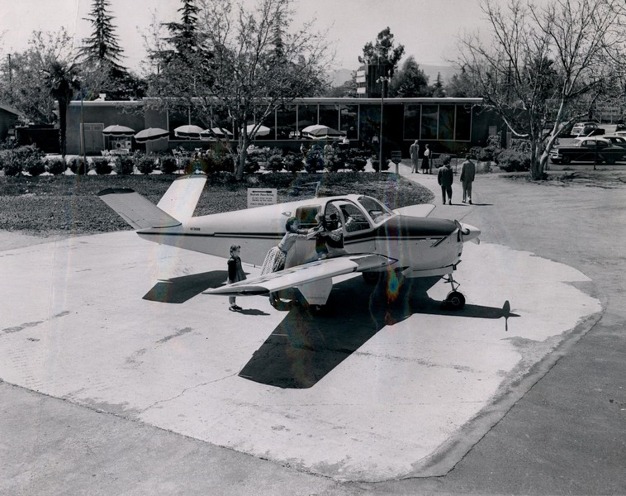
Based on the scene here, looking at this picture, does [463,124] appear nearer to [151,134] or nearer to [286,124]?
[286,124]

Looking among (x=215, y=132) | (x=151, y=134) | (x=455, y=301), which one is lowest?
(x=455, y=301)

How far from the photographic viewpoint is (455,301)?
36.9 ft

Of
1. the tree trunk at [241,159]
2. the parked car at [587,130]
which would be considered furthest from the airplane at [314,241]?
the parked car at [587,130]

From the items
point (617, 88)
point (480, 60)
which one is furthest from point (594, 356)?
point (480, 60)

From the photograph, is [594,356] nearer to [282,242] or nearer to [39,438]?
[282,242]

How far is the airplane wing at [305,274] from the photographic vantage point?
8422 mm

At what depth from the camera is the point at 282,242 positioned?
11.7m

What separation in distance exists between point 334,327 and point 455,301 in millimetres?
2201

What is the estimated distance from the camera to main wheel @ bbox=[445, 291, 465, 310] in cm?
1124

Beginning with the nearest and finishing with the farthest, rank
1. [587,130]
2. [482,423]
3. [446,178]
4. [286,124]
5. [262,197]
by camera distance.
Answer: [482,423] < [262,197] < [446,178] < [286,124] < [587,130]

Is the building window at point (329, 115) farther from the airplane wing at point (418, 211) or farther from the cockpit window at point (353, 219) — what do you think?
the cockpit window at point (353, 219)

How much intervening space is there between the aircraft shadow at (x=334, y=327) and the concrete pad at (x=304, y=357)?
3cm

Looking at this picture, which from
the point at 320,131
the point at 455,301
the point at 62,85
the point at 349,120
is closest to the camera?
the point at 455,301

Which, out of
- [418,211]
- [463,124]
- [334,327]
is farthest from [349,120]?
[334,327]
